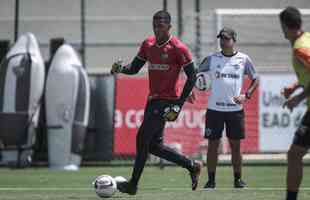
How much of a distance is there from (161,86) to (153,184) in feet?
10.8

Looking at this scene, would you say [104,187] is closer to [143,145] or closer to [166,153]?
[143,145]

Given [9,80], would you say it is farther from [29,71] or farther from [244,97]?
[244,97]

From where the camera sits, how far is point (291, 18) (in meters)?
10.7

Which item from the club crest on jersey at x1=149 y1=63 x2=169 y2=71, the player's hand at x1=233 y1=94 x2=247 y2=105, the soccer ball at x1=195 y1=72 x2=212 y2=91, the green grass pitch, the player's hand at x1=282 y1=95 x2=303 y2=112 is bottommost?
the green grass pitch

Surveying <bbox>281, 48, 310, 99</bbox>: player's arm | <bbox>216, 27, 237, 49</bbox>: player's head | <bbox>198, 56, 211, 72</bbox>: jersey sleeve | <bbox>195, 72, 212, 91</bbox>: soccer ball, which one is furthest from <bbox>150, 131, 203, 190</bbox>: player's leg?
<bbox>281, 48, 310, 99</bbox>: player's arm

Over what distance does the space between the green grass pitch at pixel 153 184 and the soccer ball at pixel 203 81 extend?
157 centimetres

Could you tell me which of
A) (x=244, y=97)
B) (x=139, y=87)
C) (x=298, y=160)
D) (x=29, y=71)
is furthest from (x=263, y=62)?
(x=298, y=160)

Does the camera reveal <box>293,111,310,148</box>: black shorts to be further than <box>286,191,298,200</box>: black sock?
No

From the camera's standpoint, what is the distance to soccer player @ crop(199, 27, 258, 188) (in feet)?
51.5

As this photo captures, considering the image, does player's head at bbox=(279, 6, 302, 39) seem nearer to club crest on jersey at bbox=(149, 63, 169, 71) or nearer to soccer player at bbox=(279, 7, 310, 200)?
soccer player at bbox=(279, 7, 310, 200)

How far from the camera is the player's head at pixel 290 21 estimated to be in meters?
10.7

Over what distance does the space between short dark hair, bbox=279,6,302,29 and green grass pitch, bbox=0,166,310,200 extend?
3147 millimetres

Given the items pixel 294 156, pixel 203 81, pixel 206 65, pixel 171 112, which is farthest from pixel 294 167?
pixel 206 65

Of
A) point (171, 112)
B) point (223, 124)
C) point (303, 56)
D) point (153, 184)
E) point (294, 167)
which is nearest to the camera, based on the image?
point (303, 56)
